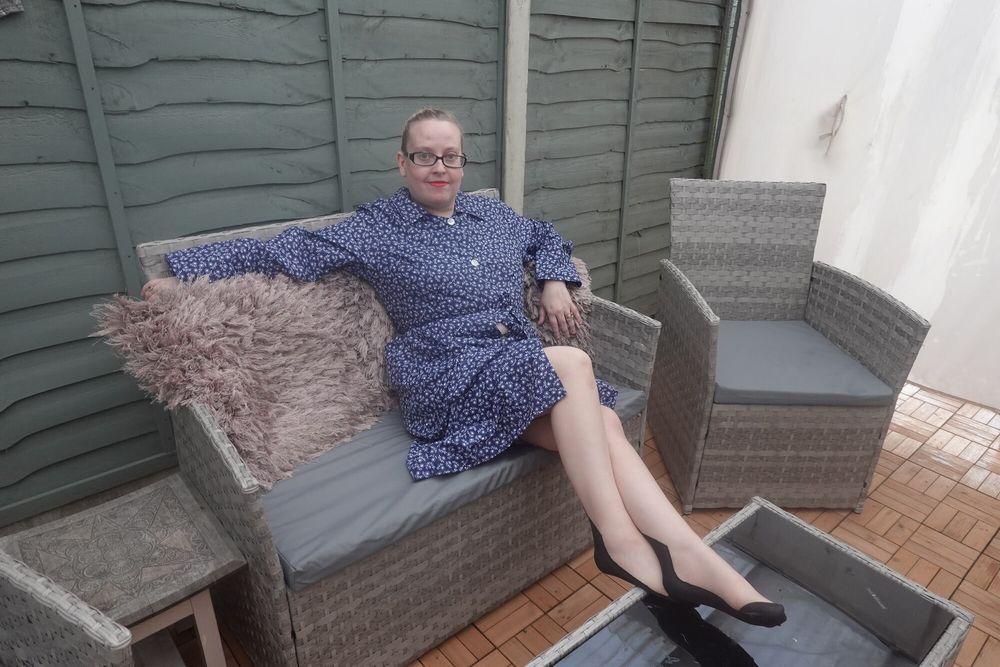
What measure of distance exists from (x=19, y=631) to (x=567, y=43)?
2.49m

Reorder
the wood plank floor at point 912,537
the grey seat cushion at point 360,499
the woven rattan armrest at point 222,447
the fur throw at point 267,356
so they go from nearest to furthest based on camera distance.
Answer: the woven rattan armrest at point 222,447, the grey seat cushion at point 360,499, the fur throw at point 267,356, the wood plank floor at point 912,537

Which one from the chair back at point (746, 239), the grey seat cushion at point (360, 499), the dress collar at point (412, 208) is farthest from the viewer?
the chair back at point (746, 239)

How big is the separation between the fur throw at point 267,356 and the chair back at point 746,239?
123 centimetres

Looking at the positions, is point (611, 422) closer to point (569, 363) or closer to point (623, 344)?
point (569, 363)

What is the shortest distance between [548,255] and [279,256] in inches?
31.6

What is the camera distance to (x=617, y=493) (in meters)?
1.44

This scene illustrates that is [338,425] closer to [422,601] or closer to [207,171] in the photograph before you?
[422,601]

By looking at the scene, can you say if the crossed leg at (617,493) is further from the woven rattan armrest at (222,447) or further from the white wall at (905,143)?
the white wall at (905,143)

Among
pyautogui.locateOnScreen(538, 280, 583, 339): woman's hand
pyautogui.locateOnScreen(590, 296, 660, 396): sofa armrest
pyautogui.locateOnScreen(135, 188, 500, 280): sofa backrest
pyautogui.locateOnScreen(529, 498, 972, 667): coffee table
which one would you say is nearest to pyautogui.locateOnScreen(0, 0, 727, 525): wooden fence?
pyautogui.locateOnScreen(135, 188, 500, 280): sofa backrest

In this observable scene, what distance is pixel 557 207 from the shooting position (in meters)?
2.83

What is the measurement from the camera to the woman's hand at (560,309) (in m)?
1.93

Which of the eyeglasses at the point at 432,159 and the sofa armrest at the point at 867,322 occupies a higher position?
the eyeglasses at the point at 432,159

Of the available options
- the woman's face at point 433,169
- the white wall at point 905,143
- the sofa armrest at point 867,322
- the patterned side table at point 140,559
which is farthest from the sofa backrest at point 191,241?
the white wall at point 905,143

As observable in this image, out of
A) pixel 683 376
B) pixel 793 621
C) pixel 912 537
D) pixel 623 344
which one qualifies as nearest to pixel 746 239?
pixel 683 376
